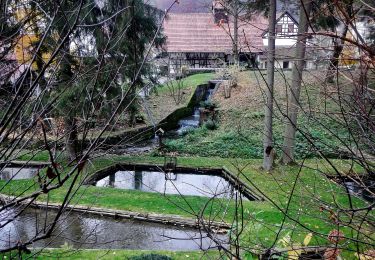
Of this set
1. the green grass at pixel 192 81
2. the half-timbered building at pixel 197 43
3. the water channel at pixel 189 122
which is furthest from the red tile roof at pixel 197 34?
the water channel at pixel 189 122

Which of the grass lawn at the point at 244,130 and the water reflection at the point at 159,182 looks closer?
the water reflection at the point at 159,182

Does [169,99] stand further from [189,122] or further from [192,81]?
[192,81]

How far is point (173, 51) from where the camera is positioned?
31859mm

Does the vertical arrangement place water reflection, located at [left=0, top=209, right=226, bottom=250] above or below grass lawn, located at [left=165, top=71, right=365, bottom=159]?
below

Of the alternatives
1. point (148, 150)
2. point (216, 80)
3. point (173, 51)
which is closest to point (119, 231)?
point (148, 150)

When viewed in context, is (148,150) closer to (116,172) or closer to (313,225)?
(116,172)

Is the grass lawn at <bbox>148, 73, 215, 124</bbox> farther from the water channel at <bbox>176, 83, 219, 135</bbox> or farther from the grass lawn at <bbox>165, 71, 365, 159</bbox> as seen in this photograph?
the grass lawn at <bbox>165, 71, 365, 159</bbox>

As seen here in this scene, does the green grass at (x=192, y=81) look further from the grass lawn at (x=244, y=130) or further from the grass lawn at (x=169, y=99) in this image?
the grass lawn at (x=244, y=130)

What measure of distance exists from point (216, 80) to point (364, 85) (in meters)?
25.1

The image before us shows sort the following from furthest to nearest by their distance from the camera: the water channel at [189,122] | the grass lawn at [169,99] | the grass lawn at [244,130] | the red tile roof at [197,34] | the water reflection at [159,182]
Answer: the red tile roof at [197,34]
the grass lawn at [169,99]
the water channel at [189,122]
the grass lawn at [244,130]
the water reflection at [159,182]

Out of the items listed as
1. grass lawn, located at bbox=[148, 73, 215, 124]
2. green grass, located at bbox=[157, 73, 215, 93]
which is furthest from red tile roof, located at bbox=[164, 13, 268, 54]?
grass lawn, located at bbox=[148, 73, 215, 124]

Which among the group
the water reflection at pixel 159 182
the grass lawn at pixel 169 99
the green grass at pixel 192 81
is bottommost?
the water reflection at pixel 159 182

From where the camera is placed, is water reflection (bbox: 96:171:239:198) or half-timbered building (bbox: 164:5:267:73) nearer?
water reflection (bbox: 96:171:239:198)

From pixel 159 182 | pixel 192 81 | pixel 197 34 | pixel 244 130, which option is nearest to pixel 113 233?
pixel 159 182
